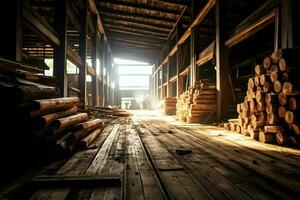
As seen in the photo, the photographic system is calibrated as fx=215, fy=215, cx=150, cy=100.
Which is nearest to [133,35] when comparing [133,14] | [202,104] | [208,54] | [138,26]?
[138,26]

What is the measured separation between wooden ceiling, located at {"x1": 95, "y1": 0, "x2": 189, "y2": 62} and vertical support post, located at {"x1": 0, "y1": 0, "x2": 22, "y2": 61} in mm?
9102

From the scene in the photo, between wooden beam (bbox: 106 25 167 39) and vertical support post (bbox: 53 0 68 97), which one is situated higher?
wooden beam (bbox: 106 25 167 39)

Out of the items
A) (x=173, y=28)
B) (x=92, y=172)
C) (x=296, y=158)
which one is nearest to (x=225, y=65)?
(x=296, y=158)

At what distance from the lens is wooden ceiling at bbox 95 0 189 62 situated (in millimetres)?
13633

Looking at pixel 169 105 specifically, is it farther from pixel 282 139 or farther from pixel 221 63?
pixel 282 139

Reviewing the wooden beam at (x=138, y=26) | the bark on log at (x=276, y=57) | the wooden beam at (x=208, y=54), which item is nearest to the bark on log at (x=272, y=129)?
the bark on log at (x=276, y=57)

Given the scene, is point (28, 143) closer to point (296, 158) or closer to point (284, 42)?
point (296, 158)

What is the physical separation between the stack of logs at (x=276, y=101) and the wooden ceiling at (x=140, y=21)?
363 inches

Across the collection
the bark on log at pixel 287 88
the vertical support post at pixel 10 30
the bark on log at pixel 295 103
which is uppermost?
the vertical support post at pixel 10 30

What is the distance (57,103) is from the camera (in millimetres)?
Answer: 4234

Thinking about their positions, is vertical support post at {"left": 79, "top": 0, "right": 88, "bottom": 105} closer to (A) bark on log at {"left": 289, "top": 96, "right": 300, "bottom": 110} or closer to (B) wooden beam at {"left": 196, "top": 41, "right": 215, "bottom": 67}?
(B) wooden beam at {"left": 196, "top": 41, "right": 215, "bottom": 67}

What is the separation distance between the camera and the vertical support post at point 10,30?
5441 millimetres

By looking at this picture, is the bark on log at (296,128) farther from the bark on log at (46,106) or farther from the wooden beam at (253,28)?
the bark on log at (46,106)

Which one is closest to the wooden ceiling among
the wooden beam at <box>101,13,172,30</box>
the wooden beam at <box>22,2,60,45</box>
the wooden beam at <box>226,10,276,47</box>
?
the wooden beam at <box>101,13,172,30</box>
